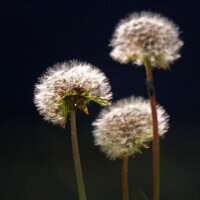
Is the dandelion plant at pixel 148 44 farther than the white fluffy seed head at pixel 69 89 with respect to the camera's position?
No

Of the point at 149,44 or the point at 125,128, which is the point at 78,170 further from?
the point at 149,44

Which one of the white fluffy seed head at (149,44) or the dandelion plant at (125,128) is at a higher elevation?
the white fluffy seed head at (149,44)

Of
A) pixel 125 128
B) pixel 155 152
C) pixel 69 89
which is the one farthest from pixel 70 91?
pixel 155 152

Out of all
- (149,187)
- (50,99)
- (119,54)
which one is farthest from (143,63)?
(149,187)

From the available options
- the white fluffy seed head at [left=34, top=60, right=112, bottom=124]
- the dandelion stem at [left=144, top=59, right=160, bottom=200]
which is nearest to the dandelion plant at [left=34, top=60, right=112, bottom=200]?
the white fluffy seed head at [left=34, top=60, right=112, bottom=124]

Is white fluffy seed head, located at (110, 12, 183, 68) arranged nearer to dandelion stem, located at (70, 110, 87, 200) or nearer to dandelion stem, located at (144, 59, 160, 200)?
dandelion stem, located at (144, 59, 160, 200)

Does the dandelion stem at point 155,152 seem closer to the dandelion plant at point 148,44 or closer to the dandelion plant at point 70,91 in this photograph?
the dandelion plant at point 148,44

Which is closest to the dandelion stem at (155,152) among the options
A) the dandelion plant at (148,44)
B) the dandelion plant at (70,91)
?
the dandelion plant at (148,44)
